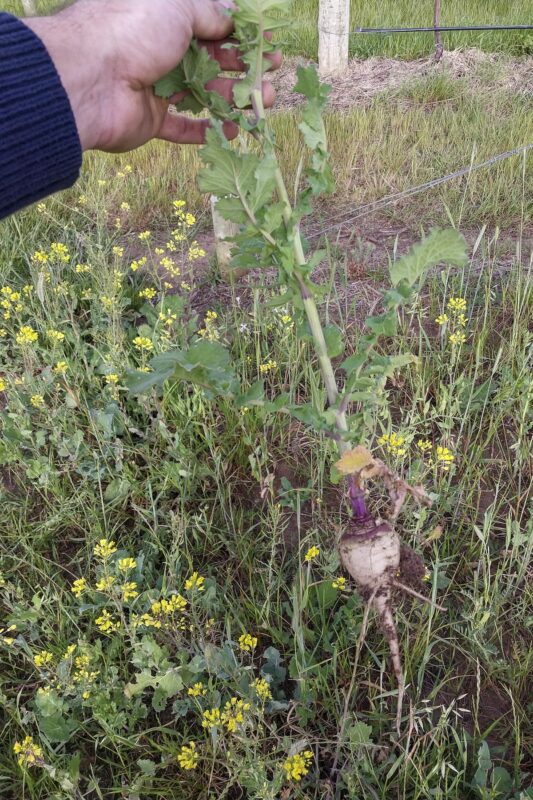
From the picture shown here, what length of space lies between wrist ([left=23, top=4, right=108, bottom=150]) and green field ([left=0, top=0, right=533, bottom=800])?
2.00ft

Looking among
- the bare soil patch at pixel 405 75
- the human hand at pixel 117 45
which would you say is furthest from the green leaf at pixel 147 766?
the bare soil patch at pixel 405 75

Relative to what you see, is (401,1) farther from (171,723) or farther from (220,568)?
(171,723)

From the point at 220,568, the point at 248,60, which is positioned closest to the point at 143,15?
the point at 248,60

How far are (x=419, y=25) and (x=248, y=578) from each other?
6004 millimetres

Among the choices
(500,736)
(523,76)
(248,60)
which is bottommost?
(500,736)

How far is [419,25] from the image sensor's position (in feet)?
18.9

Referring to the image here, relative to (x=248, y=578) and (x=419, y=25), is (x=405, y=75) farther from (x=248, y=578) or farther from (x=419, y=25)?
(x=248, y=578)

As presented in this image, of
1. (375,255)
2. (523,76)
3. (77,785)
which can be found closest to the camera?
(77,785)

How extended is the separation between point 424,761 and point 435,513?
0.60 metres

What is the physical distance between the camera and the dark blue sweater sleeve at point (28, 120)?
121cm

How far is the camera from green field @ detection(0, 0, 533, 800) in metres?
1.19

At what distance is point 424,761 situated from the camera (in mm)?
1177

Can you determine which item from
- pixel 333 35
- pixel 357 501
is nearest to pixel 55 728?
pixel 357 501

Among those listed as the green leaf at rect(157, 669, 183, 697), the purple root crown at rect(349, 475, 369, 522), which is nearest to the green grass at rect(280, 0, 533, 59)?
the purple root crown at rect(349, 475, 369, 522)
